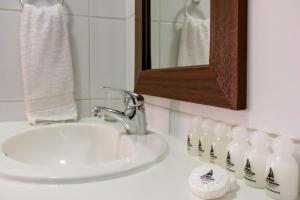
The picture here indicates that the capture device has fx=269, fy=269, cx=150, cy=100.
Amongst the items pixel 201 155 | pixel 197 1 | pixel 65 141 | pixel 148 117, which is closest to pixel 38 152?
pixel 65 141

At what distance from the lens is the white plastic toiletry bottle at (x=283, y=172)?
1.28ft

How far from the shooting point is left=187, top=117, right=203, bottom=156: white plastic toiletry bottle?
64 cm

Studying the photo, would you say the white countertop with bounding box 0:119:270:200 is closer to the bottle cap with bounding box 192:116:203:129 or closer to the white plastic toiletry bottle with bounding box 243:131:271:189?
the white plastic toiletry bottle with bounding box 243:131:271:189

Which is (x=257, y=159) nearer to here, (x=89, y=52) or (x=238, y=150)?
(x=238, y=150)

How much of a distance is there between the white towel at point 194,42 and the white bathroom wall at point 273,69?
0.13 m

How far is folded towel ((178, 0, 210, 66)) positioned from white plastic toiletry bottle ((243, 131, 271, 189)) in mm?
227

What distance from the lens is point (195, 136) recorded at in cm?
64

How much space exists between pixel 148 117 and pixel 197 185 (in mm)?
623

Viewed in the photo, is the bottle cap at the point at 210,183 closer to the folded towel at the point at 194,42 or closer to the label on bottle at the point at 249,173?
the label on bottle at the point at 249,173

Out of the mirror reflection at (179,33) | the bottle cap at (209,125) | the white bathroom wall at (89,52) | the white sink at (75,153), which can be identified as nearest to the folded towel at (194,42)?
the mirror reflection at (179,33)

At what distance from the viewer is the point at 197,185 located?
43cm

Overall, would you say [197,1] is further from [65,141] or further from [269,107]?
[65,141]

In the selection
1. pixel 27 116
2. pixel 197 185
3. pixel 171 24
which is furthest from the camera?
pixel 27 116

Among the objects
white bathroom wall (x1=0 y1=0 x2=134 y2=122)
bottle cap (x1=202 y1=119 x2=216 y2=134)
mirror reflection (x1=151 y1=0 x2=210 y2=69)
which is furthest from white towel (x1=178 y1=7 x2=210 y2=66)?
white bathroom wall (x1=0 y1=0 x2=134 y2=122)
